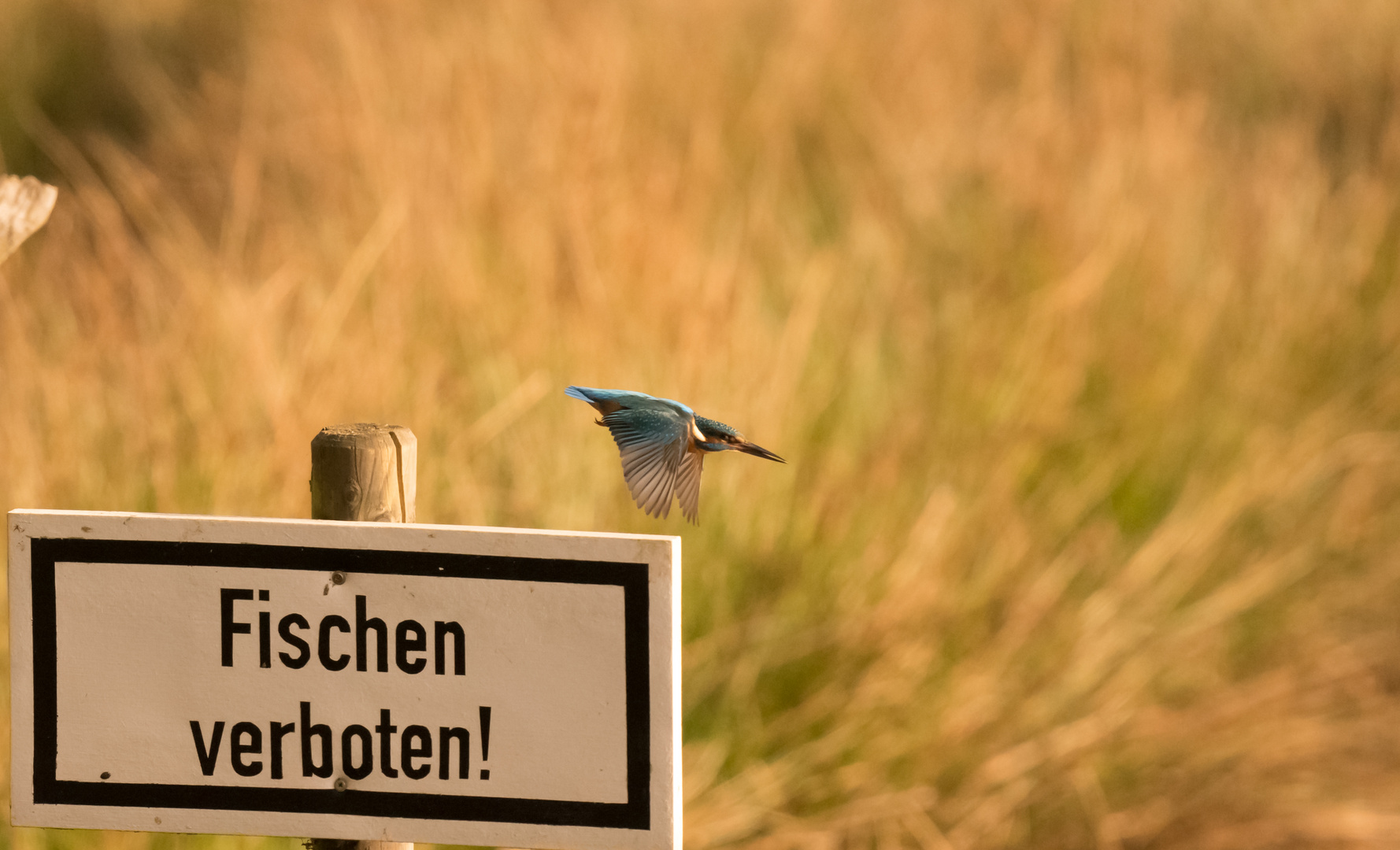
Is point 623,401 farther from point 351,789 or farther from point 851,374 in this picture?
point 851,374

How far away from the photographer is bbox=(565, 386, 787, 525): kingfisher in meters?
0.81

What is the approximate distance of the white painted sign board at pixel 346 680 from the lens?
86 centimetres

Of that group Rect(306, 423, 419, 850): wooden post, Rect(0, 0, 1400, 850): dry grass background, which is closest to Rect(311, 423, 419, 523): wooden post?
Rect(306, 423, 419, 850): wooden post

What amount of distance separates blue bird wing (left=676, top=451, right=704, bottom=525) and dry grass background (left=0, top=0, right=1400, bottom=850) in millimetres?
1040

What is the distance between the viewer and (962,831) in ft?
6.04

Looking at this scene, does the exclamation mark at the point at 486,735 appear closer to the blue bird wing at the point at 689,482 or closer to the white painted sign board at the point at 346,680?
the white painted sign board at the point at 346,680

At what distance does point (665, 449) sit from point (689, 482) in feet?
0.10

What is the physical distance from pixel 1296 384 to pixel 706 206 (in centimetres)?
143

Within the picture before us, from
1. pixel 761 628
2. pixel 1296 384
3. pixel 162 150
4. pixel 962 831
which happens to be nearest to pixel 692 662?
pixel 761 628

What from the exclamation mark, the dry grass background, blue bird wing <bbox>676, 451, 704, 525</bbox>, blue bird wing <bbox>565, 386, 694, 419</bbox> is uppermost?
the dry grass background

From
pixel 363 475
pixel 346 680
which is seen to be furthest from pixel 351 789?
pixel 363 475

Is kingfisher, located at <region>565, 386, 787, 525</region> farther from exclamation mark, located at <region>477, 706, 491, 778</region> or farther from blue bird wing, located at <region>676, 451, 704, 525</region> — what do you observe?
exclamation mark, located at <region>477, 706, 491, 778</region>

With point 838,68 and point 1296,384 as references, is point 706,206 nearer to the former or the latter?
point 838,68

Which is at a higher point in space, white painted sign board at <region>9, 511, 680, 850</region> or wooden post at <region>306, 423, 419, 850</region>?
wooden post at <region>306, 423, 419, 850</region>
